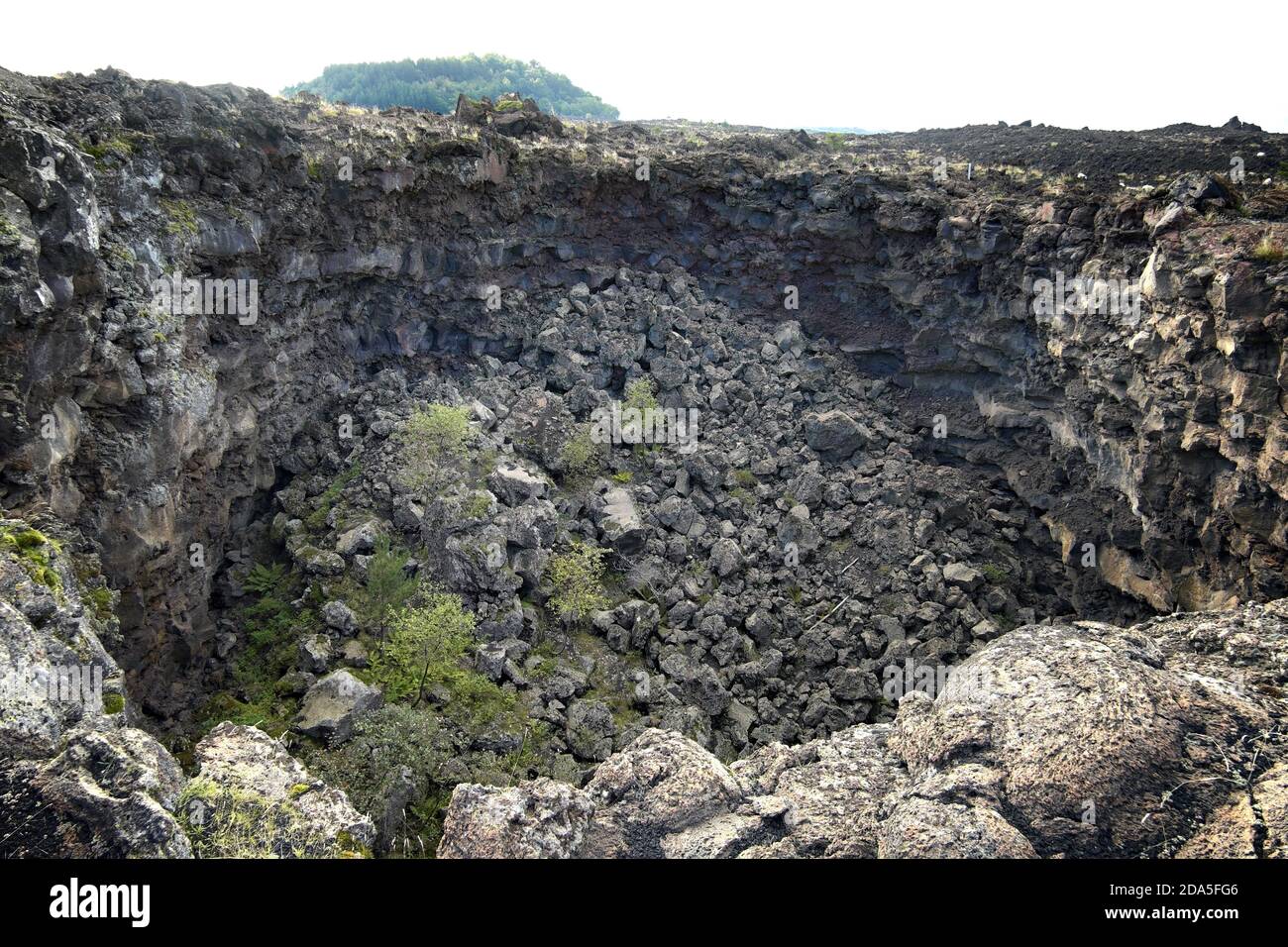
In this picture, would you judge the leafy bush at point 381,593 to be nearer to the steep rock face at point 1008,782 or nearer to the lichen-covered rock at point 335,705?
the lichen-covered rock at point 335,705

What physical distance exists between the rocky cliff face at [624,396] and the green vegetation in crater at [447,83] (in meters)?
57.8

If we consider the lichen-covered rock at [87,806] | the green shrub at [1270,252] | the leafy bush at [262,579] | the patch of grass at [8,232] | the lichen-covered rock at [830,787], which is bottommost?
the leafy bush at [262,579]

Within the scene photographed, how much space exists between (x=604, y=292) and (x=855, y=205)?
9.46m

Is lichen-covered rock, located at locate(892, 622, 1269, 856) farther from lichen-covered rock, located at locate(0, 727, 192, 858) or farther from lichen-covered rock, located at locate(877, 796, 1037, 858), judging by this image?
lichen-covered rock, located at locate(0, 727, 192, 858)

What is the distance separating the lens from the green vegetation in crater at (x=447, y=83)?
80.9 m

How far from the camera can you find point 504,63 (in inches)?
3600

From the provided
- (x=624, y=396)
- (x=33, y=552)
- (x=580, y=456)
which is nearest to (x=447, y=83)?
(x=624, y=396)

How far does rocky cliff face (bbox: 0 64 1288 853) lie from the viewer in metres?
16.6

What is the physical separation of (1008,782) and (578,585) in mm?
12603

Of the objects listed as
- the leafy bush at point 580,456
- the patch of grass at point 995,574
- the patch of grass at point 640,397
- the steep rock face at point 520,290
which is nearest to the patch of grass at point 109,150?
the steep rock face at point 520,290

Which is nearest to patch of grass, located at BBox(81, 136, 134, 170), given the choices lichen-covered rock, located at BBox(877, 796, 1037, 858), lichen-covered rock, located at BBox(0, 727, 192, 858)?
lichen-covered rock, located at BBox(0, 727, 192, 858)

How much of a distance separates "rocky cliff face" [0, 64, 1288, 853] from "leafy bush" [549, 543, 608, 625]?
1.52 feet

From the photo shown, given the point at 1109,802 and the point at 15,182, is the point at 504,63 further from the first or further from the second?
the point at 1109,802

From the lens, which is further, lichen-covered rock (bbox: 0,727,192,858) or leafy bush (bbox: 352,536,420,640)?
leafy bush (bbox: 352,536,420,640)
